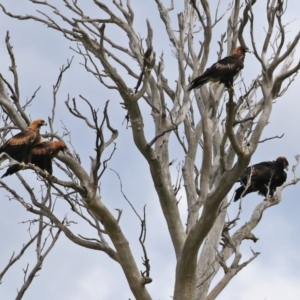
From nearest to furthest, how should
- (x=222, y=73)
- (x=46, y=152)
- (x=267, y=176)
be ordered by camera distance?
1. (x=46, y=152)
2. (x=222, y=73)
3. (x=267, y=176)

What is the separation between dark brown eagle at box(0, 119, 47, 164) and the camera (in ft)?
28.1

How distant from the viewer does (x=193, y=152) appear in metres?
10.5

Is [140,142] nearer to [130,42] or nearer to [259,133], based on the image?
[259,133]

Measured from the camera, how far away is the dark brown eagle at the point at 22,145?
856 centimetres

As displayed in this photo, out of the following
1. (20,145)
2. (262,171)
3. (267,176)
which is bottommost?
(20,145)

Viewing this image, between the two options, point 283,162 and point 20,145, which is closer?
point 20,145

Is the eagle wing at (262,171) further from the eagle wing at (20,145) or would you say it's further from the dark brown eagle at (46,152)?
the eagle wing at (20,145)

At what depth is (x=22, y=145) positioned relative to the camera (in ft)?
28.4

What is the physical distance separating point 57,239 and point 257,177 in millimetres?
3590

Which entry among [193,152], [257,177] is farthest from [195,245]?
[257,177]

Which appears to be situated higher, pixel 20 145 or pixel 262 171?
pixel 262 171

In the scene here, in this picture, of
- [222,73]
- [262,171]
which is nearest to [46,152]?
[222,73]

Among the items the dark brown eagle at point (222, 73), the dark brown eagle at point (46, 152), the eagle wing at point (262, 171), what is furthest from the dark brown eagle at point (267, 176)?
the dark brown eagle at point (46, 152)

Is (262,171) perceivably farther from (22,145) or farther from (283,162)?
(22,145)
